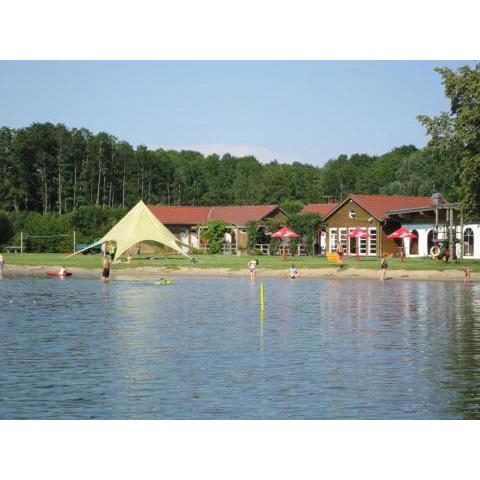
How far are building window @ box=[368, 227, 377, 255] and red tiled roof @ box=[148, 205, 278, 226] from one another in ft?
49.6

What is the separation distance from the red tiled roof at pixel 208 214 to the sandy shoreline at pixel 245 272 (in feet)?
98.9

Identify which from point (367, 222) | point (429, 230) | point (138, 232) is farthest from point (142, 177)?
point (138, 232)

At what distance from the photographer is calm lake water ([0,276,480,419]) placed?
15.7m

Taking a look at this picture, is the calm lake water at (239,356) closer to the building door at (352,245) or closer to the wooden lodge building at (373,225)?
the wooden lodge building at (373,225)

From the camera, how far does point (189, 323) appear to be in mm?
28172

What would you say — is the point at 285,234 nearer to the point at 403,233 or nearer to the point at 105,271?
the point at 403,233

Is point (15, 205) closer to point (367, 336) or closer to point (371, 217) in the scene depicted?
point (371, 217)

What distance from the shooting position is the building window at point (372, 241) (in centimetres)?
7244

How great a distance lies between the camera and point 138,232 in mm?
60125

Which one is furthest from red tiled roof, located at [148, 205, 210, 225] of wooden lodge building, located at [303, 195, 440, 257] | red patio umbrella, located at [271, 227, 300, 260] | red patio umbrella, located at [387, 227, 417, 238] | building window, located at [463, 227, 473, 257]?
building window, located at [463, 227, 473, 257]

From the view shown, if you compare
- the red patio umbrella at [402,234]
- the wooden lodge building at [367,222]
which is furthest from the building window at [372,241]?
the red patio umbrella at [402,234]

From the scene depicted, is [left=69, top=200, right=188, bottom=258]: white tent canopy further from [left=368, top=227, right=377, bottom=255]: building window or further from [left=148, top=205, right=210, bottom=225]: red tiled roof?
[left=148, top=205, right=210, bottom=225]: red tiled roof

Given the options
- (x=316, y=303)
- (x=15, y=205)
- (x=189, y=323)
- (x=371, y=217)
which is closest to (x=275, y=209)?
(x=371, y=217)
